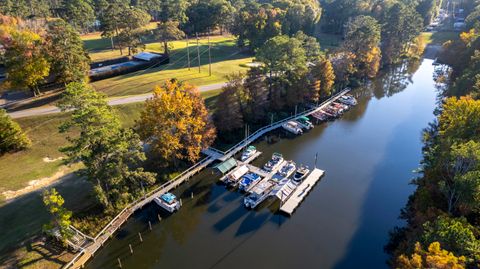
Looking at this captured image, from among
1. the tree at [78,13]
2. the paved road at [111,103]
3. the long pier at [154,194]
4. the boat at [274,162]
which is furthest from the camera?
the tree at [78,13]

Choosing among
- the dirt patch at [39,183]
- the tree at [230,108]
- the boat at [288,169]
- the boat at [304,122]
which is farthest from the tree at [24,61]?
the boat at [304,122]

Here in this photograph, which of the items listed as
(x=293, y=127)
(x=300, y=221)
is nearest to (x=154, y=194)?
(x=300, y=221)

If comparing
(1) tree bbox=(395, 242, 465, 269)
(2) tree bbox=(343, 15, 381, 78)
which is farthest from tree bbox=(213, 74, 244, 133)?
(2) tree bbox=(343, 15, 381, 78)

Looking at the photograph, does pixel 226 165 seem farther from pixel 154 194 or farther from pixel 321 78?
pixel 321 78

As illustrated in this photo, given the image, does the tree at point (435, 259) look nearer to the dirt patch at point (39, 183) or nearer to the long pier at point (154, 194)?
the long pier at point (154, 194)

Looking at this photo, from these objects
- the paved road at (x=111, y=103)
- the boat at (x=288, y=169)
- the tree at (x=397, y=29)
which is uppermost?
the tree at (x=397, y=29)

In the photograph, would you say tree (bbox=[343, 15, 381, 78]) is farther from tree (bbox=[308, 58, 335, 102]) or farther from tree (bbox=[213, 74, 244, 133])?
tree (bbox=[213, 74, 244, 133])
